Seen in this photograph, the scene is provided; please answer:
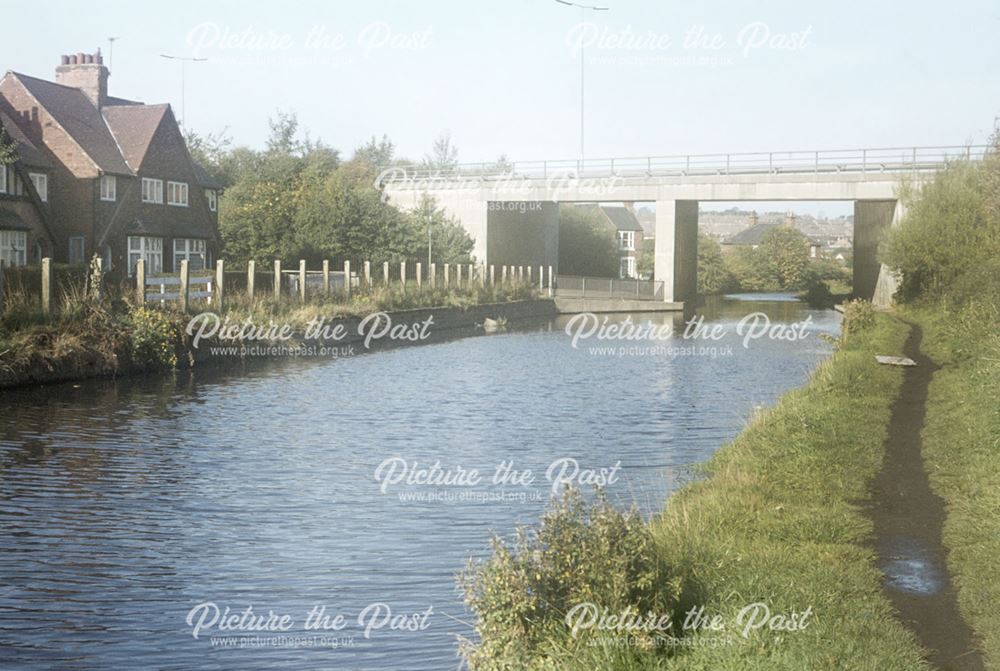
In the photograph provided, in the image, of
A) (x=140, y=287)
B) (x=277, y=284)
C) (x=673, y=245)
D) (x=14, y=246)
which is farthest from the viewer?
(x=673, y=245)

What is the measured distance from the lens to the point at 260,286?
36.9 m

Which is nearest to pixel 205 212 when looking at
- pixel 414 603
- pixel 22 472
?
pixel 22 472

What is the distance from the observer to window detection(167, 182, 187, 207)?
50281 mm

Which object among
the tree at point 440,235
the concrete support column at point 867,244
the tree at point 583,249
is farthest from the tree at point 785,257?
the tree at point 440,235

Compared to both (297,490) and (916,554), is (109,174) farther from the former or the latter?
(916,554)

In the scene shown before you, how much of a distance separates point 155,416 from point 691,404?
35.2 ft

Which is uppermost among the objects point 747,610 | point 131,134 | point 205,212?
point 131,134

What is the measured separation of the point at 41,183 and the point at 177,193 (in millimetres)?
7132

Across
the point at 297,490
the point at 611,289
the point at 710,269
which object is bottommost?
the point at 297,490

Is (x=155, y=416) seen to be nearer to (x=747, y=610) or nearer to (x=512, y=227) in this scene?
(x=747, y=610)

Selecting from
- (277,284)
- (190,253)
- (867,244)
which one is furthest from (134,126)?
(867,244)

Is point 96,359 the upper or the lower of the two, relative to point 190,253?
lower

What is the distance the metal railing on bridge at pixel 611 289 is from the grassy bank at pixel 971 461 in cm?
3619

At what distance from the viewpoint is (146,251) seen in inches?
1905
